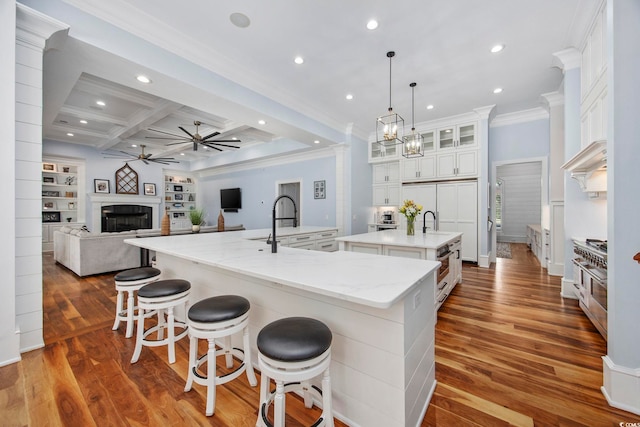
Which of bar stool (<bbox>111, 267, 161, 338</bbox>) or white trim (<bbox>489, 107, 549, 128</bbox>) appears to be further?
white trim (<bbox>489, 107, 549, 128</bbox>)

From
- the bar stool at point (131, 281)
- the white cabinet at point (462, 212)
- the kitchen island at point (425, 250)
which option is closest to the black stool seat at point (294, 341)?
the bar stool at point (131, 281)

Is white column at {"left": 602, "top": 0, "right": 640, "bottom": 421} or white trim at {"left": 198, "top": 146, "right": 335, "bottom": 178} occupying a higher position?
white trim at {"left": 198, "top": 146, "right": 335, "bottom": 178}

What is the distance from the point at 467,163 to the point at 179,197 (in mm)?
9446

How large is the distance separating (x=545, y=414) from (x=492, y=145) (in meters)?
5.32

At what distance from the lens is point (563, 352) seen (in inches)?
82.0

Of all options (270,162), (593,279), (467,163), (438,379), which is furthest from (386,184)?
(438,379)

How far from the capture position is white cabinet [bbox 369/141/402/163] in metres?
6.00

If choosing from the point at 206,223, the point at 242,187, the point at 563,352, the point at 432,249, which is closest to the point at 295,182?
the point at 242,187

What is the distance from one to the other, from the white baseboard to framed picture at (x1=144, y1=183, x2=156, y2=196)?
10.4 m

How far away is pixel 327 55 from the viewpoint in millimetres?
3166

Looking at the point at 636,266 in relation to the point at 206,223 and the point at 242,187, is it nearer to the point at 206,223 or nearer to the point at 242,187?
the point at 242,187

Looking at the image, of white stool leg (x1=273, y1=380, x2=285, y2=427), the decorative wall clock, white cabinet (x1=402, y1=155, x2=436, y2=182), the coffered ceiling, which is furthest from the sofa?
white cabinet (x1=402, y1=155, x2=436, y2=182)

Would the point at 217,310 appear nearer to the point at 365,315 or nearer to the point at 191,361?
the point at 191,361

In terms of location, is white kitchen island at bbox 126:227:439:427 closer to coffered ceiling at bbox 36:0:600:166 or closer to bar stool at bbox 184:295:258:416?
bar stool at bbox 184:295:258:416
